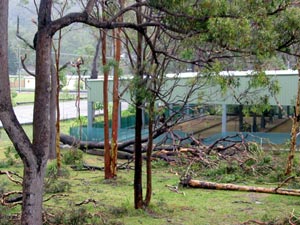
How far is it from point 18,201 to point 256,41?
6.37 m

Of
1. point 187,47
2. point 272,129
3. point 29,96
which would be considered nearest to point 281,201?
point 187,47

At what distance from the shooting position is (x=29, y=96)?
53156 millimetres

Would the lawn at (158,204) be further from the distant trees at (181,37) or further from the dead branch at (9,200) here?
the distant trees at (181,37)

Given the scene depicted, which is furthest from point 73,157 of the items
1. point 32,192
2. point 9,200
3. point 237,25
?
point 237,25

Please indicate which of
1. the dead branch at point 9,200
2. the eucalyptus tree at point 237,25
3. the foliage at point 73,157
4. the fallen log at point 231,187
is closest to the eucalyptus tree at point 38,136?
the eucalyptus tree at point 237,25

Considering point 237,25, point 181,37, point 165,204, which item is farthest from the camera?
point 165,204

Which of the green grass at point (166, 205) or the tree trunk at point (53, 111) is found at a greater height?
the tree trunk at point (53, 111)

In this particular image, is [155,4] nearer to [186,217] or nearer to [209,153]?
[186,217]

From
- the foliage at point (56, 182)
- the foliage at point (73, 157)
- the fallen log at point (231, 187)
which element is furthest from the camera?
the foliage at point (73, 157)

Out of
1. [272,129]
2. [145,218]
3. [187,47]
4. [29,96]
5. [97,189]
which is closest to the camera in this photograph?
[187,47]

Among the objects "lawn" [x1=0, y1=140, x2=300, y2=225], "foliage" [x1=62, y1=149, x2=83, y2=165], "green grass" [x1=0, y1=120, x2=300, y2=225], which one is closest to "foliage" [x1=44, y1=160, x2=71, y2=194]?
"lawn" [x1=0, y1=140, x2=300, y2=225]

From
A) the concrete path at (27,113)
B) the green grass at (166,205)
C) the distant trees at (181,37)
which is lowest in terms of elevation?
the green grass at (166,205)

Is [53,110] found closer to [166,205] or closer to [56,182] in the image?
[56,182]

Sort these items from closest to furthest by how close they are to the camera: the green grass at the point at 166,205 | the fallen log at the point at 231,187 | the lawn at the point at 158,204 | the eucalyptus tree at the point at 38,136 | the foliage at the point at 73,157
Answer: the eucalyptus tree at the point at 38,136, the lawn at the point at 158,204, the green grass at the point at 166,205, the fallen log at the point at 231,187, the foliage at the point at 73,157
